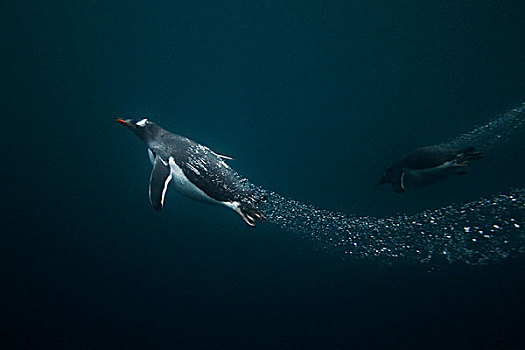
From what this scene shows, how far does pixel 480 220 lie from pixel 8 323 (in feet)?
44.0

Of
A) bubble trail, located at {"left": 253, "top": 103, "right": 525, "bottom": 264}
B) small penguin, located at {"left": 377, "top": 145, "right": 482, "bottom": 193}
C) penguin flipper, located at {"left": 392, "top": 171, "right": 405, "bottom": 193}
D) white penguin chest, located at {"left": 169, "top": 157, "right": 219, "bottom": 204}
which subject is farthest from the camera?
bubble trail, located at {"left": 253, "top": 103, "right": 525, "bottom": 264}

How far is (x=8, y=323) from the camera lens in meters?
8.38

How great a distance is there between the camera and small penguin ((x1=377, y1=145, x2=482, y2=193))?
3518mm

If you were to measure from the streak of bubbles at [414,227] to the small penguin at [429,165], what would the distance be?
2443mm

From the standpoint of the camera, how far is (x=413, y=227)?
6508mm

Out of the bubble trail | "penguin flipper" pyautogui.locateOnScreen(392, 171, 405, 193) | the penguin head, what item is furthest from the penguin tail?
the bubble trail

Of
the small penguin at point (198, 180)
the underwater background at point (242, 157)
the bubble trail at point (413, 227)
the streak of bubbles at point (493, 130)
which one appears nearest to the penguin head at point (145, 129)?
the small penguin at point (198, 180)

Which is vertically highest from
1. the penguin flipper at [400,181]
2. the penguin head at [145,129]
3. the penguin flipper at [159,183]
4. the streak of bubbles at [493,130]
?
the streak of bubbles at [493,130]

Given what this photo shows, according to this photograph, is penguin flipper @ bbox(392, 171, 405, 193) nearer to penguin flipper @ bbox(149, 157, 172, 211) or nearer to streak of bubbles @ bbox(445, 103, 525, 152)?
streak of bubbles @ bbox(445, 103, 525, 152)

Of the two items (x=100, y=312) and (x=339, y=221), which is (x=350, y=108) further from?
(x=100, y=312)

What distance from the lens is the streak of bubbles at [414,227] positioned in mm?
6270

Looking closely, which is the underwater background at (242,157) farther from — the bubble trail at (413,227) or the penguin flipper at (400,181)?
the penguin flipper at (400,181)

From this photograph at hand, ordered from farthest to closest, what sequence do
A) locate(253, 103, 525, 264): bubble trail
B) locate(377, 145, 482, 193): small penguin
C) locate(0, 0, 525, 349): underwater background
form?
locate(253, 103, 525, 264): bubble trail < locate(0, 0, 525, 349): underwater background < locate(377, 145, 482, 193): small penguin

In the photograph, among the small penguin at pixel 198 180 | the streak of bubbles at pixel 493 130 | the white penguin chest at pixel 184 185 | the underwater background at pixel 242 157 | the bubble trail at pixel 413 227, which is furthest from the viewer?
the bubble trail at pixel 413 227
